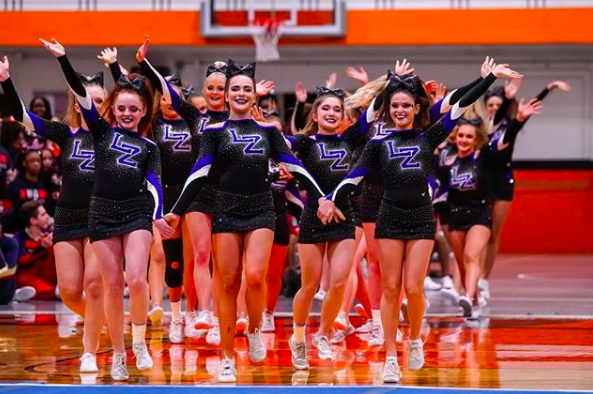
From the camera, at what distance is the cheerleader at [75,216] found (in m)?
7.38

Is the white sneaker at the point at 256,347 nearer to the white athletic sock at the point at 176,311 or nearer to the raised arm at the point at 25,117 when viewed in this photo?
the white athletic sock at the point at 176,311

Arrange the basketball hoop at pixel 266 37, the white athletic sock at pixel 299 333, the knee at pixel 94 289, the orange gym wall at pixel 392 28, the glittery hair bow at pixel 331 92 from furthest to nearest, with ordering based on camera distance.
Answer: the orange gym wall at pixel 392 28, the basketball hoop at pixel 266 37, the glittery hair bow at pixel 331 92, the white athletic sock at pixel 299 333, the knee at pixel 94 289

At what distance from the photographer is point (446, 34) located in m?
16.8

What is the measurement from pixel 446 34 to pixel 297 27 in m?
2.07

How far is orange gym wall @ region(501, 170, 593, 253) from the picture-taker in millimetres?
18422

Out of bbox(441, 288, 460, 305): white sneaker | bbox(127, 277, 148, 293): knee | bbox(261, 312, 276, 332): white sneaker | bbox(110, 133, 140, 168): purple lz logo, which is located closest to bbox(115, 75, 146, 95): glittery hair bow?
bbox(110, 133, 140, 168): purple lz logo

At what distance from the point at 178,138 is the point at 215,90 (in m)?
0.64

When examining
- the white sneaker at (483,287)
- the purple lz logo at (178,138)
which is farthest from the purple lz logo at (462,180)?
the purple lz logo at (178,138)

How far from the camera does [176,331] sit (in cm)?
900

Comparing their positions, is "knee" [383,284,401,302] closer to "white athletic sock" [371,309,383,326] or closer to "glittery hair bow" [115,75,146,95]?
"white athletic sock" [371,309,383,326]

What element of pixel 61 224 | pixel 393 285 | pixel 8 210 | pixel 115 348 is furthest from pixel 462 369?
pixel 8 210

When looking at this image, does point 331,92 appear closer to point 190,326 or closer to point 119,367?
point 190,326

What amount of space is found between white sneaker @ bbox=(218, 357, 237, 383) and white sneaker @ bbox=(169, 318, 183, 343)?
194 centimetres

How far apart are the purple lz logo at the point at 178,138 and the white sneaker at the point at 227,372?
2556 millimetres
